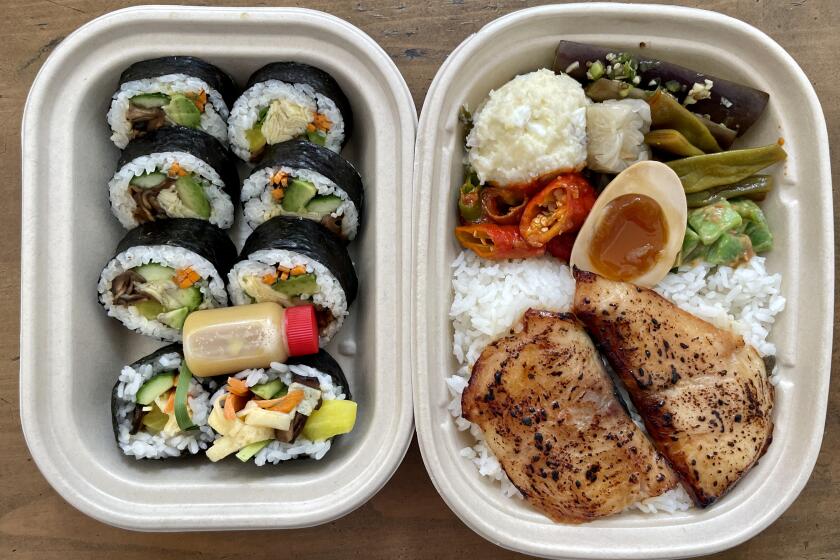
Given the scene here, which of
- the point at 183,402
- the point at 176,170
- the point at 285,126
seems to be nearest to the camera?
the point at 183,402

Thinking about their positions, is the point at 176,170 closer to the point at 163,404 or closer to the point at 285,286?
the point at 285,286

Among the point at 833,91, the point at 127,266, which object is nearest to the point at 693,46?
the point at 833,91

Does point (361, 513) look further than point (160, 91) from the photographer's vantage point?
Yes

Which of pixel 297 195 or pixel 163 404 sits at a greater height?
pixel 297 195

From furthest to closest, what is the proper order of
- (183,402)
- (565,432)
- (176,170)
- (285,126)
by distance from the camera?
(285,126), (176,170), (183,402), (565,432)

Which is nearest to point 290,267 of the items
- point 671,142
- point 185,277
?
point 185,277

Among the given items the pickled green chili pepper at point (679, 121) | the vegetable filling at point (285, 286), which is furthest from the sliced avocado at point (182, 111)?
the pickled green chili pepper at point (679, 121)

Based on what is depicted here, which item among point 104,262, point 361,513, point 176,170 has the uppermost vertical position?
point 176,170
